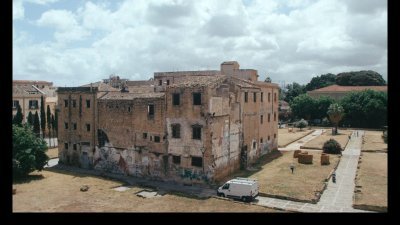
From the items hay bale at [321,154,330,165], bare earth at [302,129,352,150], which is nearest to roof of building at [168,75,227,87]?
hay bale at [321,154,330,165]

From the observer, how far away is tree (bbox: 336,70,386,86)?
123 metres

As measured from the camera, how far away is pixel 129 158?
4250 cm

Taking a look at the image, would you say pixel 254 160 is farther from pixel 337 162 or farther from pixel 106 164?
pixel 106 164

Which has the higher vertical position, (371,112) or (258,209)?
(371,112)

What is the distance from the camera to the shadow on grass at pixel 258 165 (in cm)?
4066

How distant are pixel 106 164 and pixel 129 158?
13.2 feet

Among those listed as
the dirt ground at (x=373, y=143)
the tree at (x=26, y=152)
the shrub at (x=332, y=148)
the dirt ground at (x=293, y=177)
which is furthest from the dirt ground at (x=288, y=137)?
the tree at (x=26, y=152)

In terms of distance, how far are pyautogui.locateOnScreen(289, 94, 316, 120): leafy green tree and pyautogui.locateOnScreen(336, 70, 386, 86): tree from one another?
122ft

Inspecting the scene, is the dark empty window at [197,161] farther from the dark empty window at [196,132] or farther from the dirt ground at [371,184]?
the dirt ground at [371,184]

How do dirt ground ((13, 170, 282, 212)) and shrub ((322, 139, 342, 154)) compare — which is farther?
shrub ((322, 139, 342, 154))

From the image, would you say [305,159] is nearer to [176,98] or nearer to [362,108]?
[176,98]

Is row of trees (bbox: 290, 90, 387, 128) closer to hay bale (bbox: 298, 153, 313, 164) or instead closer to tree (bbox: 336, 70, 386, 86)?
hay bale (bbox: 298, 153, 313, 164)
